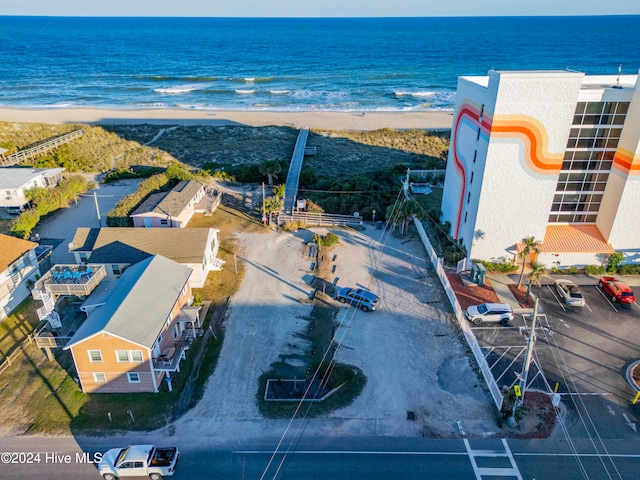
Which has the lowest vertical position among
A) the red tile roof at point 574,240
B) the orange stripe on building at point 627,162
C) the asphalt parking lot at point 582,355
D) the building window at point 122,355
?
the asphalt parking lot at point 582,355

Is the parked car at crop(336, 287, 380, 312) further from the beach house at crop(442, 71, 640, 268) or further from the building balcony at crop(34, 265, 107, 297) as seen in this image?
the building balcony at crop(34, 265, 107, 297)

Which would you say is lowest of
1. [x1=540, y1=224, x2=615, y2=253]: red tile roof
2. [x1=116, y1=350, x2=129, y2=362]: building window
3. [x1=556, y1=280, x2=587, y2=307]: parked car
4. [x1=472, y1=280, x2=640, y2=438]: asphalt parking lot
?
[x1=472, y1=280, x2=640, y2=438]: asphalt parking lot

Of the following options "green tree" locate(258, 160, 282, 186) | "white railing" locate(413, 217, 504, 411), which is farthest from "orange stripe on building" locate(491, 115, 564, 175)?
"green tree" locate(258, 160, 282, 186)

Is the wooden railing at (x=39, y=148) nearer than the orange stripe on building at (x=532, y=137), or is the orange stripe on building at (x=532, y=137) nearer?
the orange stripe on building at (x=532, y=137)

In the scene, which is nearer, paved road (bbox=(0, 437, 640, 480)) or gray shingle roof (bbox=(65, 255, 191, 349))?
paved road (bbox=(0, 437, 640, 480))

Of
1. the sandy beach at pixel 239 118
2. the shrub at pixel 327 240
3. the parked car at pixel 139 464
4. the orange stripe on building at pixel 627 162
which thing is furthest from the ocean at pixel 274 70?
the parked car at pixel 139 464

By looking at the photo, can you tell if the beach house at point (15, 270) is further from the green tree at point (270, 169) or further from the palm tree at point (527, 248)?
the palm tree at point (527, 248)

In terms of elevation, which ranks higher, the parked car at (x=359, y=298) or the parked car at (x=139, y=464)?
the parked car at (x=359, y=298)
